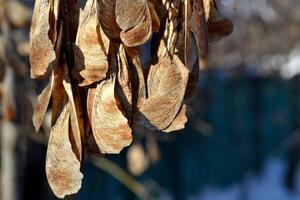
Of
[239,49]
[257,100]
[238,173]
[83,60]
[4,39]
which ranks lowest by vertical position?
[238,173]

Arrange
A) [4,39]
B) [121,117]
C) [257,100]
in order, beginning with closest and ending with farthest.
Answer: [121,117], [4,39], [257,100]

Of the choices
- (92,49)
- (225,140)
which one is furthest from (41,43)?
(225,140)

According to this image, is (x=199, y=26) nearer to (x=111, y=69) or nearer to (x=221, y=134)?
(x=111, y=69)

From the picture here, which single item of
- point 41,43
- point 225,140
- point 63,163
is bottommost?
point 225,140

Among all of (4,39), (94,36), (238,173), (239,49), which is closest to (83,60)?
(94,36)

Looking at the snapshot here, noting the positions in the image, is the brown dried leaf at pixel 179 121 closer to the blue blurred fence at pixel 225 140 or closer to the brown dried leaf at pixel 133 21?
the brown dried leaf at pixel 133 21

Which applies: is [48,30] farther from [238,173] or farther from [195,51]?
[238,173]
